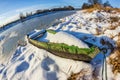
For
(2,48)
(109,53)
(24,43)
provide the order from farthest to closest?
1. (2,48)
2. (24,43)
3. (109,53)

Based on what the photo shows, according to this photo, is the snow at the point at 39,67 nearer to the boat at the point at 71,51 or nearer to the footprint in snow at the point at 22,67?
the footprint in snow at the point at 22,67

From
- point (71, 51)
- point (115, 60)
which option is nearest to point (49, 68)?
point (71, 51)

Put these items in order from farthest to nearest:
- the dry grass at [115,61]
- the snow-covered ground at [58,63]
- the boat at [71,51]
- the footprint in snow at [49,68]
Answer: the boat at [71,51] < the footprint in snow at [49,68] < the snow-covered ground at [58,63] < the dry grass at [115,61]

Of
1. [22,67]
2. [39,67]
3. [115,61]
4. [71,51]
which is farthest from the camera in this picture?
[22,67]

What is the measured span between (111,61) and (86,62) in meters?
1.08

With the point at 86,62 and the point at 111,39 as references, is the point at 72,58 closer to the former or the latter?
the point at 86,62

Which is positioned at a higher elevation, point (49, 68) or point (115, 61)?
point (115, 61)

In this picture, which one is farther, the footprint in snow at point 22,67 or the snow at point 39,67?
the footprint in snow at point 22,67

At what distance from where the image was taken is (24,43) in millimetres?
16297

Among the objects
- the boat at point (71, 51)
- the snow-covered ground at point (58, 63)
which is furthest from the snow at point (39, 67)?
the boat at point (71, 51)

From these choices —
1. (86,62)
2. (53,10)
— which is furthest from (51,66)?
(53,10)

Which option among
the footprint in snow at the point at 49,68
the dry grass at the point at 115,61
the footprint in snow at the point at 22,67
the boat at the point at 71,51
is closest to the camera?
the dry grass at the point at 115,61

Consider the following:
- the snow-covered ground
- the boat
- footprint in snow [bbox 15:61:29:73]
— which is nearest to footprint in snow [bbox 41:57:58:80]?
the snow-covered ground

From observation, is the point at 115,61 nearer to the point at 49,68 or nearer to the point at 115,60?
the point at 115,60
